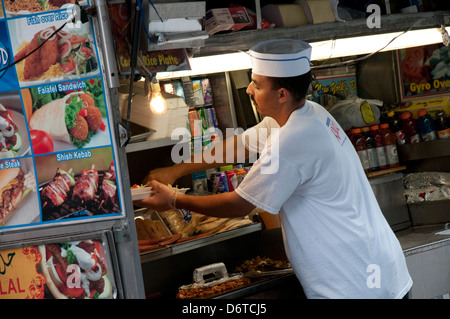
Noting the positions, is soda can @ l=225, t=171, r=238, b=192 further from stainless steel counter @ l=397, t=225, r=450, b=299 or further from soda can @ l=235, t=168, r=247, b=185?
stainless steel counter @ l=397, t=225, r=450, b=299

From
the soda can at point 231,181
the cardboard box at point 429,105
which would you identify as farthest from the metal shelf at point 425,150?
the soda can at point 231,181

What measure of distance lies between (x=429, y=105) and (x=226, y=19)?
261 cm

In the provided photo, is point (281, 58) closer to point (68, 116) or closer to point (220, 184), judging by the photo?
point (68, 116)

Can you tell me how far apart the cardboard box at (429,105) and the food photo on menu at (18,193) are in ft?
12.3

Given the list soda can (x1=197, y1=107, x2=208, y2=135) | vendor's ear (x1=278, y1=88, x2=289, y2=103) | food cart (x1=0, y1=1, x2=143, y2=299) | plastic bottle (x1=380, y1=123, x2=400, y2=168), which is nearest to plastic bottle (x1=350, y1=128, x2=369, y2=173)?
plastic bottle (x1=380, y1=123, x2=400, y2=168)

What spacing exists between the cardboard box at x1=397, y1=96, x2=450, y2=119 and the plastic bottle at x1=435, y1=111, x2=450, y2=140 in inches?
7.0

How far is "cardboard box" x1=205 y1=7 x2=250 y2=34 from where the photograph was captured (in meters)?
3.72

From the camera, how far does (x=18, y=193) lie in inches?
111

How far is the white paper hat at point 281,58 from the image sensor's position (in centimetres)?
322

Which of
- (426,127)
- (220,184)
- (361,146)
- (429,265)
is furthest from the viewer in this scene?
(426,127)

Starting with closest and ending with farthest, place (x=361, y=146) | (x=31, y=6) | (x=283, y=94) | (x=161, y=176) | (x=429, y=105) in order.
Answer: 1. (x=31, y=6)
2. (x=283, y=94)
3. (x=161, y=176)
4. (x=361, y=146)
5. (x=429, y=105)

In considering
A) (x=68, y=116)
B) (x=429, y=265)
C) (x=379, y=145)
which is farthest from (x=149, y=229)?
(x=379, y=145)

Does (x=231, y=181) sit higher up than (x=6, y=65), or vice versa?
(x=6, y=65)
